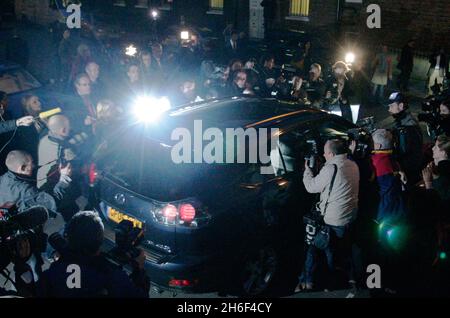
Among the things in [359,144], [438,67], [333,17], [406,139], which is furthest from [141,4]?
[359,144]

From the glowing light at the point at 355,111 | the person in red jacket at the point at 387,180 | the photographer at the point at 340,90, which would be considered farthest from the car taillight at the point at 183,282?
the glowing light at the point at 355,111

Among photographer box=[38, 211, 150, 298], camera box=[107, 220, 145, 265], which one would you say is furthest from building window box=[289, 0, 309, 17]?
photographer box=[38, 211, 150, 298]

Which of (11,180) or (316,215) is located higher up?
(11,180)

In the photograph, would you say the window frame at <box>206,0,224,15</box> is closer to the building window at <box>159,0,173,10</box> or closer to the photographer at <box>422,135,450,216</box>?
the building window at <box>159,0,173,10</box>

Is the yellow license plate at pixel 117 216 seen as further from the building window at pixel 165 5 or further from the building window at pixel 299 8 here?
the building window at pixel 165 5

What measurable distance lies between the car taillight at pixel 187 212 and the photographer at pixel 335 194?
1335 millimetres

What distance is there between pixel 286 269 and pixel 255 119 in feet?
5.75

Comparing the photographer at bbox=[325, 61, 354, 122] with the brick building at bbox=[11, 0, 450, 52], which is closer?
the photographer at bbox=[325, 61, 354, 122]

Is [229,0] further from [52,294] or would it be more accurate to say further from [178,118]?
[52,294]

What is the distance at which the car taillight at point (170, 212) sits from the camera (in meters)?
4.05

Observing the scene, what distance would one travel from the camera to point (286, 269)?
202 inches

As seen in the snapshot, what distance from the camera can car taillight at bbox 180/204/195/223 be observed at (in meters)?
4.04

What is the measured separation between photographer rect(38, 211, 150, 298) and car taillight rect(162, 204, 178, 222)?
1.13 m

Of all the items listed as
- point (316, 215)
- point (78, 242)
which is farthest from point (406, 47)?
point (78, 242)
